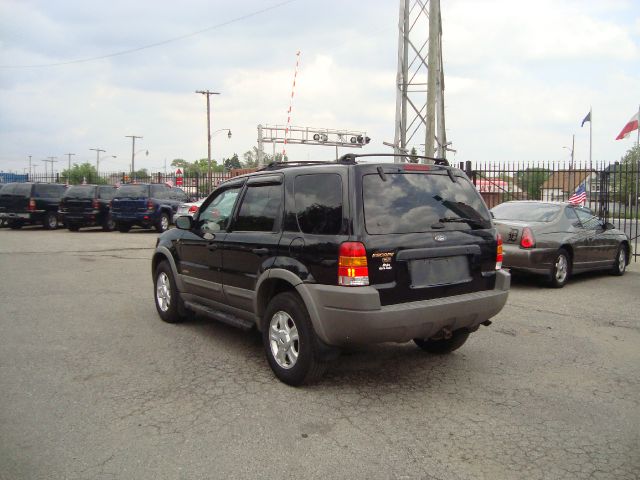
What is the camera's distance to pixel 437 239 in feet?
14.7

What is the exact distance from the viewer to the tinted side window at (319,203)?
433 centimetres

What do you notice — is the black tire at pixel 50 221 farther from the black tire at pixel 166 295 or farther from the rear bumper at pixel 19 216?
the black tire at pixel 166 295

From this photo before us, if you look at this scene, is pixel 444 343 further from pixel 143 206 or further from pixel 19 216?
pixel 19 216

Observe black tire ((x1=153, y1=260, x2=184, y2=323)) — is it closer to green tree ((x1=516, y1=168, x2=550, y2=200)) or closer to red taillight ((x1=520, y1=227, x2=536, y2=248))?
red taillight ((x1=520, y1=227, x2=536, y2=248))

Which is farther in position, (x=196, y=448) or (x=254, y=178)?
(x=254, y=178)

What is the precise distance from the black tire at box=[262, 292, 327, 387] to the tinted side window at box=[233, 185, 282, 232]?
729mm

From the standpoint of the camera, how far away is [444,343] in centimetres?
543

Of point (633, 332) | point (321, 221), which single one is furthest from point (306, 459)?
point (633, 332)

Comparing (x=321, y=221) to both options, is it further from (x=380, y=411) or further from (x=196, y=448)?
(x=196, y=448)

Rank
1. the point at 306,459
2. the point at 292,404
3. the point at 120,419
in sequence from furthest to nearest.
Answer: the point at 292,404 < the point at 120,419 < the point at 306,459

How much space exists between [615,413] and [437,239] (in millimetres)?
1784

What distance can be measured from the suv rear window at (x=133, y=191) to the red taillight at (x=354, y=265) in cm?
1730

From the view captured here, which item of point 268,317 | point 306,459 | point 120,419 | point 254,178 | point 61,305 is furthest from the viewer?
point 61,305

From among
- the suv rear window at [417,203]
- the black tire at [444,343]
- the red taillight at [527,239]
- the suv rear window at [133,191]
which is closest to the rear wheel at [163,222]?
the suv rear window at [133,191]
